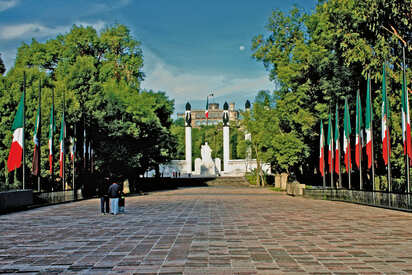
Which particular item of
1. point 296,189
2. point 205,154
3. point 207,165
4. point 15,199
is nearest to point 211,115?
point 205,154

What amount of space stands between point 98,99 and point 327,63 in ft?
60.5

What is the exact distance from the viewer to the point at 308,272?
7.52 meters

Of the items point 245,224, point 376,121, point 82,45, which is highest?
point 82,45

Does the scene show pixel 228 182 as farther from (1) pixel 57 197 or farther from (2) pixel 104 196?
(2) pixel 104 196

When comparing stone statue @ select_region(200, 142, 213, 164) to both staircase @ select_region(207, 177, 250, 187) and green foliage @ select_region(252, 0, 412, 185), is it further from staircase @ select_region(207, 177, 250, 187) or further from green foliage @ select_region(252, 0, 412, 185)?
green foliage @ select_region(252, 0, 412, 185)

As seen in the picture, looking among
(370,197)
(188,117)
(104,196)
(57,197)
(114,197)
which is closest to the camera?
(114,197)

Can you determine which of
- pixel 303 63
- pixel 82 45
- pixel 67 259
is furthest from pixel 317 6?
pixel 67 259

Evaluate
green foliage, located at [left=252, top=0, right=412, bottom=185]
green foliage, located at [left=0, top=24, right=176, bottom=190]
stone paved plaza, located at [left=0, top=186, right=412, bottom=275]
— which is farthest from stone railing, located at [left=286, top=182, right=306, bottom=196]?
stone paved plaza, located at [left=0, top=186, right=412, bottom=275]

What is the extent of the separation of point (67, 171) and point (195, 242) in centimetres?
2954

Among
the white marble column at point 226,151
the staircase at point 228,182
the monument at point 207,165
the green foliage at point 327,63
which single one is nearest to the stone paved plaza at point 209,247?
the green foliage at point 327,63

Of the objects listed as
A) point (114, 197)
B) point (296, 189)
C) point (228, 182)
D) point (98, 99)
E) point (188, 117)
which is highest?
point (188, 117)

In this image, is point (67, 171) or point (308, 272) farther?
point (67, 171)

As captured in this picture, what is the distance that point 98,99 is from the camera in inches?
1598

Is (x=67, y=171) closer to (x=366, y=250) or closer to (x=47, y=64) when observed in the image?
(x=47, y=64)
